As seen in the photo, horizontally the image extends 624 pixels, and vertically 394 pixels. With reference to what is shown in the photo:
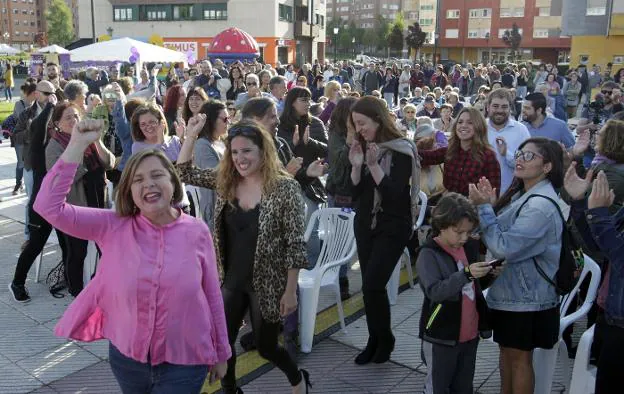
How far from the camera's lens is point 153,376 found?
2531 millimetres

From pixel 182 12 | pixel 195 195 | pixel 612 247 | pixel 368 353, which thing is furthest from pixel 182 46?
pixel 612 247

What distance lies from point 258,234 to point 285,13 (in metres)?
53.9

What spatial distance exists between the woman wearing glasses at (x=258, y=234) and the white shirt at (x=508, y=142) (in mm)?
2898

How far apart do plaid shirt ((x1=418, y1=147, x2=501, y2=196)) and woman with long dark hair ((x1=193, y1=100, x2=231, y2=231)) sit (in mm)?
1816

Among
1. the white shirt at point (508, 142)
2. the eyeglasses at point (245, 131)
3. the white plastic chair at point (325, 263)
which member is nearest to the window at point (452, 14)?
the white shirt at point (508, 142)

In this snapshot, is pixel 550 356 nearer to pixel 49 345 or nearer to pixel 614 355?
pixel 614 355

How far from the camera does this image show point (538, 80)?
856 inches

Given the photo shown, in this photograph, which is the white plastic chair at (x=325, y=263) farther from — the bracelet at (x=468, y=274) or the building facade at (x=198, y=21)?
the building facade at (x=198, y=21)

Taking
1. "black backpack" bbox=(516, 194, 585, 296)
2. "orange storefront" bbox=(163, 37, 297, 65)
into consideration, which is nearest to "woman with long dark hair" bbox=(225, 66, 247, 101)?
"black backpack" bbox=(516, 194, 585, 296)

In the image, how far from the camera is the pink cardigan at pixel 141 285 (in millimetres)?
2449

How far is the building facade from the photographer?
51.3 metres

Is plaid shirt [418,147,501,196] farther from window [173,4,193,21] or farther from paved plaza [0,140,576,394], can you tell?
window [173,4,193,21]

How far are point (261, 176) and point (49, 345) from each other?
8.08ft

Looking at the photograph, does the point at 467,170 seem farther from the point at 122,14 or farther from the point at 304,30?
the point at 122,14
